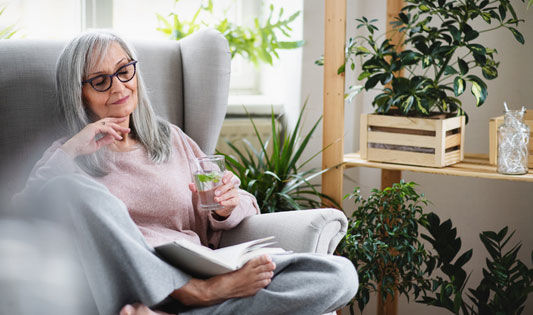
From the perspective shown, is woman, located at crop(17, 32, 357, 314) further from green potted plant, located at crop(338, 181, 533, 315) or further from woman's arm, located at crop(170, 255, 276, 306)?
green potted plant, located at crop(338, 181, 533, 315)

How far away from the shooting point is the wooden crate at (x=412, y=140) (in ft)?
6.55

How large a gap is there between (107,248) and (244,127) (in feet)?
4.86

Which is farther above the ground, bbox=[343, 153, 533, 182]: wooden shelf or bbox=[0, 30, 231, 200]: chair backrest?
bbox=[0, 30, 231, 200]: chair backrest

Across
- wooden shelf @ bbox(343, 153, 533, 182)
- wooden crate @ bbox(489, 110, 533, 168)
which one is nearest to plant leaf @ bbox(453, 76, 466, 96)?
wooden crate @ bbox(489, 110, 533, 168)

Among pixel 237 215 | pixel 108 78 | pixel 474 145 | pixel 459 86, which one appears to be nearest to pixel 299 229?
pixel 237 215

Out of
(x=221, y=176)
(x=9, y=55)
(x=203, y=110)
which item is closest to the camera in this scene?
(x=221, y=176)

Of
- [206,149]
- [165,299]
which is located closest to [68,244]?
[165,299]

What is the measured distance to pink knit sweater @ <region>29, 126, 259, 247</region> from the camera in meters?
1.58

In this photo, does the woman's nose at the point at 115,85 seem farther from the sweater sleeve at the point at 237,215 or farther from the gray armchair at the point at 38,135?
the sweater sleeve at the point at 237,215

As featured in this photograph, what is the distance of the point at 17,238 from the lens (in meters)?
1.31

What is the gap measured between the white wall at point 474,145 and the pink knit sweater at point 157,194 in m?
1.01

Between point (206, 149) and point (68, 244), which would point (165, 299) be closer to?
point (68, 244)

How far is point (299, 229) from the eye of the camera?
1.62m

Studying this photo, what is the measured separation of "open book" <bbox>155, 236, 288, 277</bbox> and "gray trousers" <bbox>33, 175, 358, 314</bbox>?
28 millimetres
